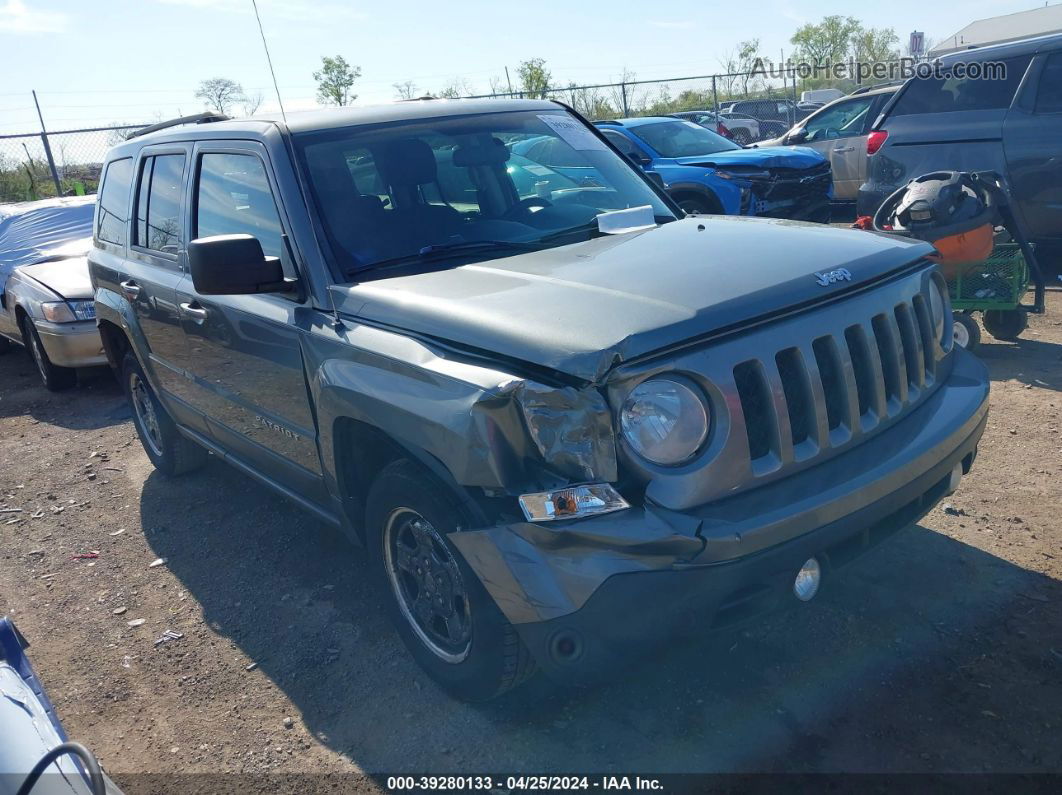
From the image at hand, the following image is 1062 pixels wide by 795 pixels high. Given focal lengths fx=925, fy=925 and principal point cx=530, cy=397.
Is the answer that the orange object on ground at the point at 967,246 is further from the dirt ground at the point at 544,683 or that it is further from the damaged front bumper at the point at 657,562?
the damaged front bumper at the point at 657,562

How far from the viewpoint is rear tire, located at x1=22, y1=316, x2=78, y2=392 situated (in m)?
8.41

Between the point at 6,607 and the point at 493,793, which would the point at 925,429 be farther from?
the point at 6,607

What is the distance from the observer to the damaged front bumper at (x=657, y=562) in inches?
94.8

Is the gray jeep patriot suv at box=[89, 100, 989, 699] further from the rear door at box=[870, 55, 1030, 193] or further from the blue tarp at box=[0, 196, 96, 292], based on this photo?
the blue tarp at box=[0, 196, 96, 292]

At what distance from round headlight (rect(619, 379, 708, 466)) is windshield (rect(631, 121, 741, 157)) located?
9194mm

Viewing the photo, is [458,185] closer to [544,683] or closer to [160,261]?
[160,261]

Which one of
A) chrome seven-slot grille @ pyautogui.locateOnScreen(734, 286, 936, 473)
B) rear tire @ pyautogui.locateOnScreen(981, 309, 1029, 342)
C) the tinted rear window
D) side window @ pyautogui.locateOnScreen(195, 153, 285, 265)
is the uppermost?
side window @ pyautogui.locateOnScreen(195, 153, 285, 265)

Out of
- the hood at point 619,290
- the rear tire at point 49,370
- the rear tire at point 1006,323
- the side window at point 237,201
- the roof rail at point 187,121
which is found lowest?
the rear tire at point 1006,323

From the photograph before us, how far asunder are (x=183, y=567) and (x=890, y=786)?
3460 mm

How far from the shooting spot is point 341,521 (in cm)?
352

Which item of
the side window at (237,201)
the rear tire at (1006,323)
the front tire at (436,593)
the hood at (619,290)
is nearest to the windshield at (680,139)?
the rear tire at (1006,323)

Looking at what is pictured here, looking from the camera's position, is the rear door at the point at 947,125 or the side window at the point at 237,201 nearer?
the side window at the point at 237,201

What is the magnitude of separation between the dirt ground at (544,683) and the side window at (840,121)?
8604mm

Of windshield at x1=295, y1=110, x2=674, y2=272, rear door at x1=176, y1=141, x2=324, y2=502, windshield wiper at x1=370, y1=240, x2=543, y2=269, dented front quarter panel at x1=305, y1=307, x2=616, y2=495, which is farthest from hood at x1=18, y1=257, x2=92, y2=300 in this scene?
dented front quarter panel at x1=305, y1=307, x2=616, y2=495
